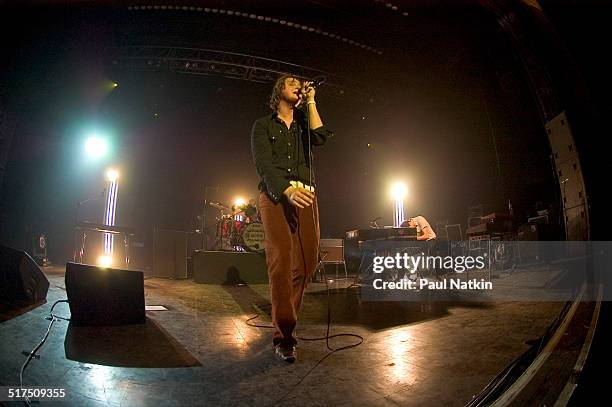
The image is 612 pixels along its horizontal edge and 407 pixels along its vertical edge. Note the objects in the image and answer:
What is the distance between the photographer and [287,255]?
1.83m

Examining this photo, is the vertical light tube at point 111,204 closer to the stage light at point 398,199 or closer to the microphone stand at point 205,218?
the microphone stand at point 205,218

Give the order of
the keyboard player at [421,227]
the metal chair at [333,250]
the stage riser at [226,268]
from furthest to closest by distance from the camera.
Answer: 1. the metal chair at [333,250]
2. the keyboard player at [421,227]
3. the stage riser at [226,268]

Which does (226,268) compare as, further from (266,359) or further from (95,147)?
(95,147)

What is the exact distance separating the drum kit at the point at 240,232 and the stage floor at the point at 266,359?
355 cm

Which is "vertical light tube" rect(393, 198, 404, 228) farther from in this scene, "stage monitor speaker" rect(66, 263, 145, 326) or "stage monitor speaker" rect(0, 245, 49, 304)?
"stage monitor speaker" rect(0, 245, 49, 304)

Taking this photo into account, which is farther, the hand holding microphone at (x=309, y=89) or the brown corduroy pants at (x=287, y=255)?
the hand holding microphone at (x=309, y=89)

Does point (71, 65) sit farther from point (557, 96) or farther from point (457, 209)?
point (457, 209)

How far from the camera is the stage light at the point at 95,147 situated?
832 centimetres

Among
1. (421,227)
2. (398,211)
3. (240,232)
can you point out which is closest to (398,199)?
(398,211)

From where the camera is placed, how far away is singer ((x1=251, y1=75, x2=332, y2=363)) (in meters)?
1.77

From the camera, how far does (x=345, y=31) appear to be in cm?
705

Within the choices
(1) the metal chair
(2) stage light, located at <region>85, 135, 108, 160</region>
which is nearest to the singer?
(1) the metal chair

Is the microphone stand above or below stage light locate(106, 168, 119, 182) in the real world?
below

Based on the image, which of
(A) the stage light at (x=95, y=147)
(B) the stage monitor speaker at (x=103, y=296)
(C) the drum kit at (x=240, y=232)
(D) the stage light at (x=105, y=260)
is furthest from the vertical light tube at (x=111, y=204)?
(B) the stage monitor speaker at (x=103, y=296)
